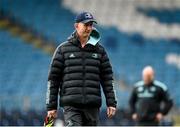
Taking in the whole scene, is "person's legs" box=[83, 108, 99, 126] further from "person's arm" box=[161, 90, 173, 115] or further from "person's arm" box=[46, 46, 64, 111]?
"person's arm" box=[161, 90, 173, 115]

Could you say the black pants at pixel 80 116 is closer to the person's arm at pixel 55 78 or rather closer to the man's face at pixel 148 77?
the person's arm at pixel 55 78

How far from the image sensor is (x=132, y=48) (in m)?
25.9

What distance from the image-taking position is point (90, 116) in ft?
25.1

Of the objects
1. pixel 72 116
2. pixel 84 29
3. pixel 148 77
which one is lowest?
pixel 72 116

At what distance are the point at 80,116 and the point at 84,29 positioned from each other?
0.97 m

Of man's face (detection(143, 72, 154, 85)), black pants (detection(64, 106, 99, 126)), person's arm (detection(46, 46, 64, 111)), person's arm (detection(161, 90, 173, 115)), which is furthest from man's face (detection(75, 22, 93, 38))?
person's arm (detection(161, 90, 173, 115))

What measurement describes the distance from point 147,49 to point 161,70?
1399mm

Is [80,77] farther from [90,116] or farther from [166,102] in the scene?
[166,102]

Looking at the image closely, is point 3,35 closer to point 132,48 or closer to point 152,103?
point 132,48

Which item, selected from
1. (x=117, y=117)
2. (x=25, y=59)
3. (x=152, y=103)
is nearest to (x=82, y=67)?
(x=152, y=103)

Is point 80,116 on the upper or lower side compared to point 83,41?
lower

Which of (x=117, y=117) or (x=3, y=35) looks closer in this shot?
(x=117, y=117)

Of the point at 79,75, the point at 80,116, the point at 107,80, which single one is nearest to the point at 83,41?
the point at 79,75

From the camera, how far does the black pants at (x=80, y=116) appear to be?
7535 millimetres
